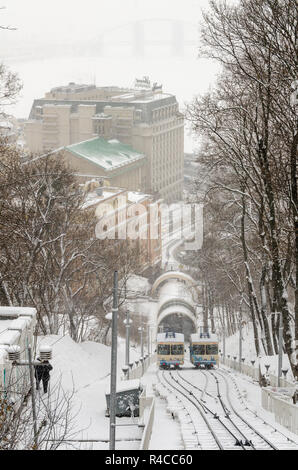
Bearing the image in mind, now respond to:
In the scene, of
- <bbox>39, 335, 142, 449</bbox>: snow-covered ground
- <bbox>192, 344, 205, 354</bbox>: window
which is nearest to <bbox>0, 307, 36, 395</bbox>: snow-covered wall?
<bbox>39, 335, 142, 449</bbox>: snow-covered ground

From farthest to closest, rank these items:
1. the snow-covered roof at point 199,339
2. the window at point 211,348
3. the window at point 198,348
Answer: the window at point 211,348
the window at point 198,348
the snow-covered roof at point 199,339

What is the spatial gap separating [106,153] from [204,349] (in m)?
114

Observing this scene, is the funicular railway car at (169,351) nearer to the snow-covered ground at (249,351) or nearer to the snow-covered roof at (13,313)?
the snow-covered ground at (249,351)

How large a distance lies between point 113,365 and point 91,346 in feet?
84.2

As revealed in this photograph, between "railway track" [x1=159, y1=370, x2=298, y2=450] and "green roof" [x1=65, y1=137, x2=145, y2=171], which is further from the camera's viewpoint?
"green roof" [x1=65, y1=137, x2=145, y2=171]

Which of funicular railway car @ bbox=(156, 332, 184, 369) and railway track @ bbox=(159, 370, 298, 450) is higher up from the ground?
railway track @ bbox=(159, 370, 298, 450)

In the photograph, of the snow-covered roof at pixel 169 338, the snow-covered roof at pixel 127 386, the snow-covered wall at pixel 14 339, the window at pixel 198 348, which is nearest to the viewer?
the snow-covered wall at pixel 14 339

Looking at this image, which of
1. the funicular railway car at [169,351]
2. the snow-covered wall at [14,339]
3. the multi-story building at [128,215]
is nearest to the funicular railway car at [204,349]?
the funicular railway car at [169,351]

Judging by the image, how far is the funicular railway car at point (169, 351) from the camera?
53.7 meters

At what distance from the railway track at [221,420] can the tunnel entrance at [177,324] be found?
60.1ft

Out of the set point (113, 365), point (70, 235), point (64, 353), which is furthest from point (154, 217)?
point (113, 365)

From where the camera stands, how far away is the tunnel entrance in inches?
2360

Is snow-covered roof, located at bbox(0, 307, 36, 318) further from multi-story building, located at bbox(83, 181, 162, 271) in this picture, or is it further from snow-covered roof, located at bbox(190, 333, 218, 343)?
multi-story building, located at bbox(83, 181, 162, 271)

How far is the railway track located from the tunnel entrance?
1831 centimetres
